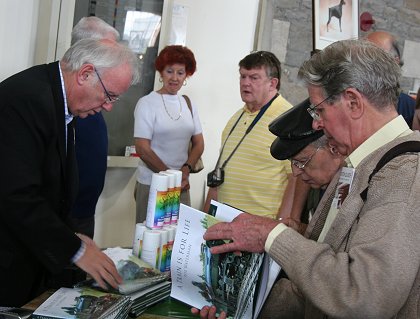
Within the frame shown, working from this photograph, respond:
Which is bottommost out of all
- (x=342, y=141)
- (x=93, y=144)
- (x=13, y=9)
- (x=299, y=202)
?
(x=299, y=202)

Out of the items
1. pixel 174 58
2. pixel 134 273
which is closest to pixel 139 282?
pixel 134 273

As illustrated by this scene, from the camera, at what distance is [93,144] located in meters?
2.97

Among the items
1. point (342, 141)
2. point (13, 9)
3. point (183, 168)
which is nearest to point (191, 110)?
point (183, 168)

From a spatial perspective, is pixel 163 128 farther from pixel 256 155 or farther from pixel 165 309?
pixel 165 309

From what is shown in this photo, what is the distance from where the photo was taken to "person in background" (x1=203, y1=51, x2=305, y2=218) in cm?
350

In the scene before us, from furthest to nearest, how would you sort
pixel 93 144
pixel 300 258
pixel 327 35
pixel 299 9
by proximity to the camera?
pixel 299 9 < pixel 327 35 < pixel 93 144 < pixel 300 258

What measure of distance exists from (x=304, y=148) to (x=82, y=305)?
976 millimetres

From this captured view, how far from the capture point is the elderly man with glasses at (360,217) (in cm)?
134

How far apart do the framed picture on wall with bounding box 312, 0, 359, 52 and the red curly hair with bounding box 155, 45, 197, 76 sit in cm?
103

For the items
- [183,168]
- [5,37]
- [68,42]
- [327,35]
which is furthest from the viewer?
[327,35]

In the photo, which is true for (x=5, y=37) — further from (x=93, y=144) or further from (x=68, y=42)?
(x=93, y=144)

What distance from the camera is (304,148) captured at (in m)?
2.24

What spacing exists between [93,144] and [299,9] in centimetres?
325

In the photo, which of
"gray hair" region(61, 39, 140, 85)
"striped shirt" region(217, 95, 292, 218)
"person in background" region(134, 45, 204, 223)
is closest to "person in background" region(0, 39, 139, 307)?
"gray hair" region(61, 39, 140, 85)
